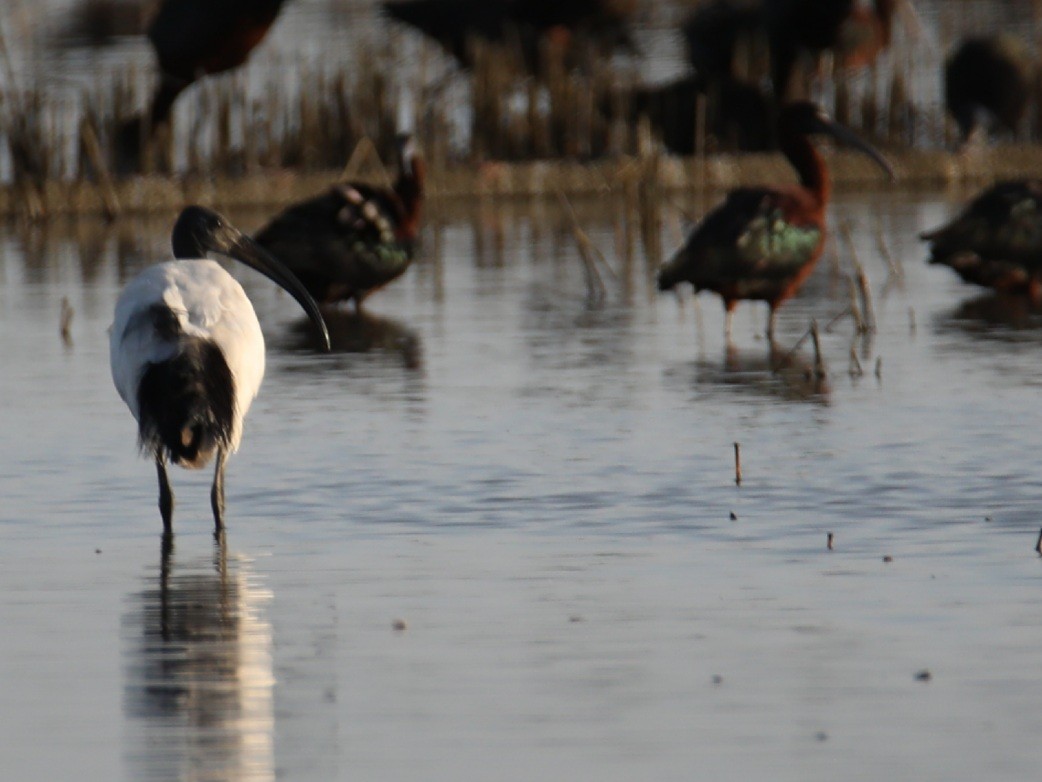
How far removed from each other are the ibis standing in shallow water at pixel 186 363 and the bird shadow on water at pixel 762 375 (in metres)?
3.38

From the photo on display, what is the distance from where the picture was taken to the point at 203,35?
2034cm

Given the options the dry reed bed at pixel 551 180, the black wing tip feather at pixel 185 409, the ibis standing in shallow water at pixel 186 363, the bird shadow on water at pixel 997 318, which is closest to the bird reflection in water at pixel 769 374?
the bird shadow on water at pixel 997 318

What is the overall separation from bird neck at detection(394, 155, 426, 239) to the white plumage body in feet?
22.5

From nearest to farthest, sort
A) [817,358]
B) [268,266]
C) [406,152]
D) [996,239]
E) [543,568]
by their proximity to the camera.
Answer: [543,568]
[268,266]
[817,358]
[996,239]
[406,152]

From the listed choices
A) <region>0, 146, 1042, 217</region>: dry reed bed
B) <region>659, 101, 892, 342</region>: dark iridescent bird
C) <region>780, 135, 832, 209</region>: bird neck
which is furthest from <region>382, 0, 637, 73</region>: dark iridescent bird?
<region>659, 101, 892, 342</region>: dark iridescent bird

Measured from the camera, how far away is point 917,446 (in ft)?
30.5

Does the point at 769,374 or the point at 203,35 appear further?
the point at 203,35

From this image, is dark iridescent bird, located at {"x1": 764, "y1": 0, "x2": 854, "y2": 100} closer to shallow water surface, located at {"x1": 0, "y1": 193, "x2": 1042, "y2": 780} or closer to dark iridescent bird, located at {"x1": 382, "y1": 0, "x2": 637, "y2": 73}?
dark iridescent bird, located at {"x1": 382, "y1": 0, "x2": 637, "y2": 73}

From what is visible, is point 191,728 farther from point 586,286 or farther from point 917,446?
point 586,286

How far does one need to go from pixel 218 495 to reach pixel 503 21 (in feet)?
59.2

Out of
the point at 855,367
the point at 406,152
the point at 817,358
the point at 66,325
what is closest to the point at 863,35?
the point at 406,152

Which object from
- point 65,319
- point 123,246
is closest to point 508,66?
point 123,246

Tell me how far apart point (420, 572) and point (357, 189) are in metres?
8.23

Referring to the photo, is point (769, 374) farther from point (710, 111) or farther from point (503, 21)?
point (503, 21)
